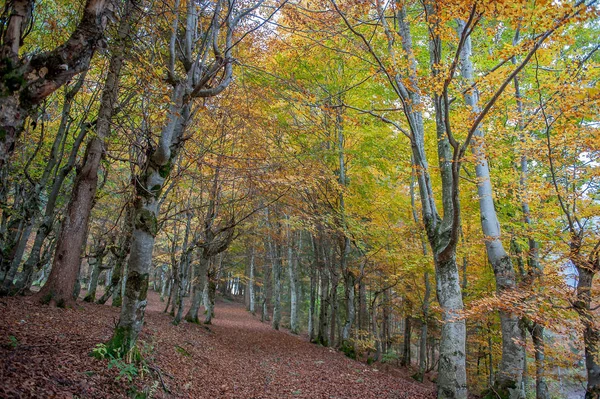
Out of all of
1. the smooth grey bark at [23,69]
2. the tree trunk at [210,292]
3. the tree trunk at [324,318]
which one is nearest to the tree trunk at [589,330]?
the smooth grey bark at [23,69]

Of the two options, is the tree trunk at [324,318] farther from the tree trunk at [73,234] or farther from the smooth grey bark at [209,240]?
the tree trunk at [73,234]

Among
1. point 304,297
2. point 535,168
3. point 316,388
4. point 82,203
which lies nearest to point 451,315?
point 316,388

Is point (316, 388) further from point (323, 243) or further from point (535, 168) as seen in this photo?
point (535, 168)

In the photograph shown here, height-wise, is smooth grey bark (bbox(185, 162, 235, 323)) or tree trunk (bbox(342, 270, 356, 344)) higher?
smooth grey bark (bbox(185, 162, 235, 323))

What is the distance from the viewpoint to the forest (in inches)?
161

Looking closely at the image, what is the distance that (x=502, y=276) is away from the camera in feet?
23.8

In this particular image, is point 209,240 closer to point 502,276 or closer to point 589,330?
point 502,276

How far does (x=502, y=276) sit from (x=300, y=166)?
6.18m

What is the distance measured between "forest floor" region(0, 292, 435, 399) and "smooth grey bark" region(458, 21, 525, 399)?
178 cm

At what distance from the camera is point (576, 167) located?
7.64 m

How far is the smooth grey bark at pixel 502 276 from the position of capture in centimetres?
680

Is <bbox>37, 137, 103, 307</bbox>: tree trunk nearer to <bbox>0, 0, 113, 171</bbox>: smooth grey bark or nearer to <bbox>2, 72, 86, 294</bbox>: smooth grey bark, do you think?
<bbox>2, 72, 86, 294</bbox>: smooth grey bark

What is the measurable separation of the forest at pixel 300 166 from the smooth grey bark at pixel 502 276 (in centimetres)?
5

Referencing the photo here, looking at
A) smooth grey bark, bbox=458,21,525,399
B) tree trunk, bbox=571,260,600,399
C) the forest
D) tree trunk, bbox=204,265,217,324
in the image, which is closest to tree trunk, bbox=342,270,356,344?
the forest
